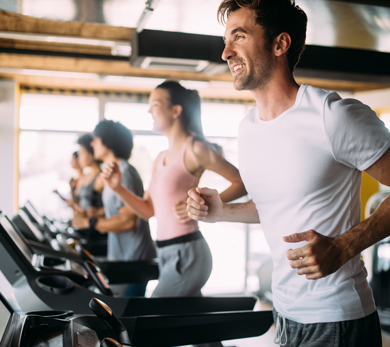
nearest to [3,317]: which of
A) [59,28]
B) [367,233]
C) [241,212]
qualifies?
[241,212]

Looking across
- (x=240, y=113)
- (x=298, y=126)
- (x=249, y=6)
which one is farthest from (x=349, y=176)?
(x=240, y=113)

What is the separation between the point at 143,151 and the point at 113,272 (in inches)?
166

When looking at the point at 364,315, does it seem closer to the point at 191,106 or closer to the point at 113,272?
the point at 191,106

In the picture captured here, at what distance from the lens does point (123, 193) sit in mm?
2326

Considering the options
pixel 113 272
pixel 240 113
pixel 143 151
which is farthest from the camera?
pixel 240 113

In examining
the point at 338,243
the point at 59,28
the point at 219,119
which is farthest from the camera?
the point at 219,119

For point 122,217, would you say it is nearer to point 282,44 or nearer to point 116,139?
point 116,139

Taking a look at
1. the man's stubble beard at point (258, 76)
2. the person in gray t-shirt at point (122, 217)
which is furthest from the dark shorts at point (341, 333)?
the person in gray t-shirt at point (122, 217)

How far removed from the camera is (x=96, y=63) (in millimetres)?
4887

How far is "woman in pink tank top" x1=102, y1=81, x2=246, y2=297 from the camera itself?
2031mm

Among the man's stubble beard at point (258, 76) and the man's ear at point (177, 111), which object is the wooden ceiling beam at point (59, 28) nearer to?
the man's ear at point (177, 111)

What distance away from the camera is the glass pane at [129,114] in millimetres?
6656

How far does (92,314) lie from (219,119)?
578 cm

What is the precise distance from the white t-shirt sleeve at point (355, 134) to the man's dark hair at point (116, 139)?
2238mm
